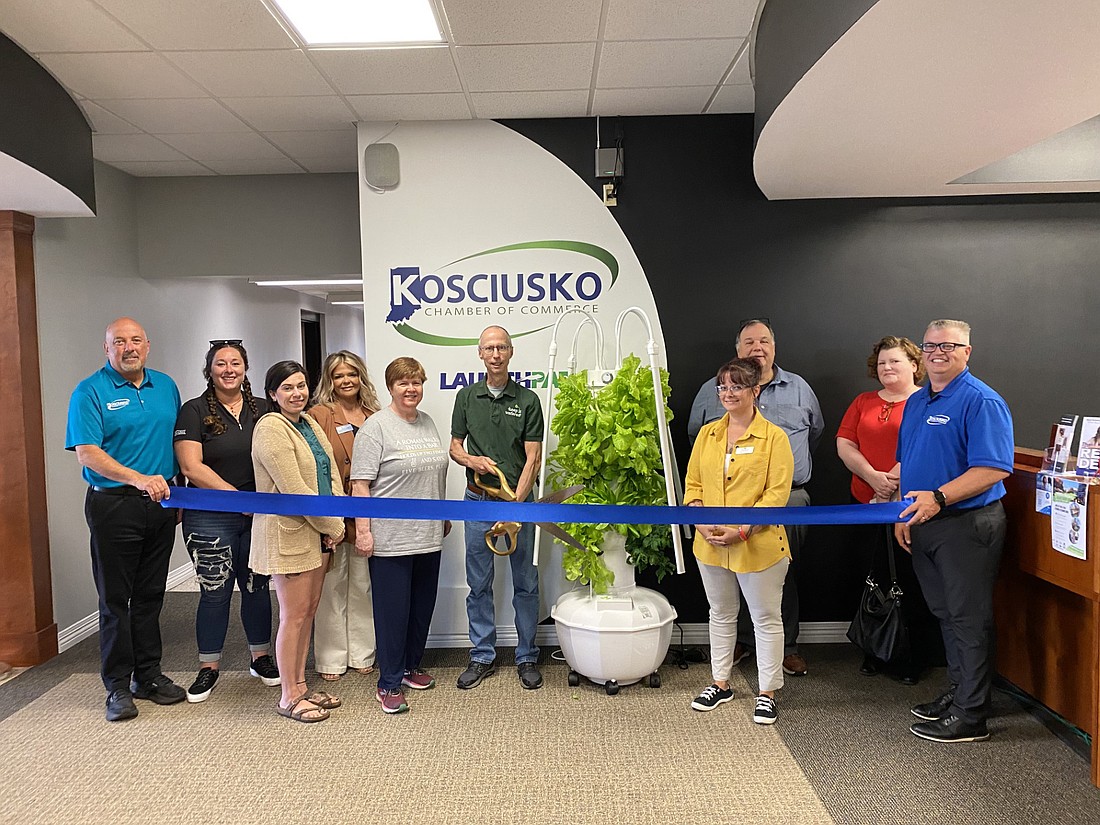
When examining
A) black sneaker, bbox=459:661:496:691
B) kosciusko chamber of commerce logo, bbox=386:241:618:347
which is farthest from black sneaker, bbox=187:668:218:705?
kosciusko chamber of commerce logo, bbox=386:241:618:347

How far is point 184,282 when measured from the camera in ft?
20.5

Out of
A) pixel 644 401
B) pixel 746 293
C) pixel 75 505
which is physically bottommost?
pixel 75 505

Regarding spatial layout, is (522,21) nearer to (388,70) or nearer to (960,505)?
(388,70)

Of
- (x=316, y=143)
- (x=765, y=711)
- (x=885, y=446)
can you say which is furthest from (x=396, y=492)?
(x=316, y=143)

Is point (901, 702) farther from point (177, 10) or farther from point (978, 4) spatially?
point (177, 10)

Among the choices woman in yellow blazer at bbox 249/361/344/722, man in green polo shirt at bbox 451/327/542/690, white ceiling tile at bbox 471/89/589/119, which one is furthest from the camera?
white ceiling tile at bbox 471/89/589/119

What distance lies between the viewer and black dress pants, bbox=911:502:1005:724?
3121 millimetres

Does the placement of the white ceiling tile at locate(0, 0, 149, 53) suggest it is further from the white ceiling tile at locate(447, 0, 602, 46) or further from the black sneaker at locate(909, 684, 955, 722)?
the black sneaker at locate(909, 684, 955, 722)

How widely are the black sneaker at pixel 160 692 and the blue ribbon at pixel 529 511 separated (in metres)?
1.02

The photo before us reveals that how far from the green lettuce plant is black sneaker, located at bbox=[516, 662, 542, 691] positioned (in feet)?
1.70

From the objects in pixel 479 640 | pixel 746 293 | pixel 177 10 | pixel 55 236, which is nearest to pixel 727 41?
pixel 746 293

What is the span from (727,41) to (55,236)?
382 centimetres

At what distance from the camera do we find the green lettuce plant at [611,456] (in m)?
3.68

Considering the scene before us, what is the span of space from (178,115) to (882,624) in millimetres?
4322
